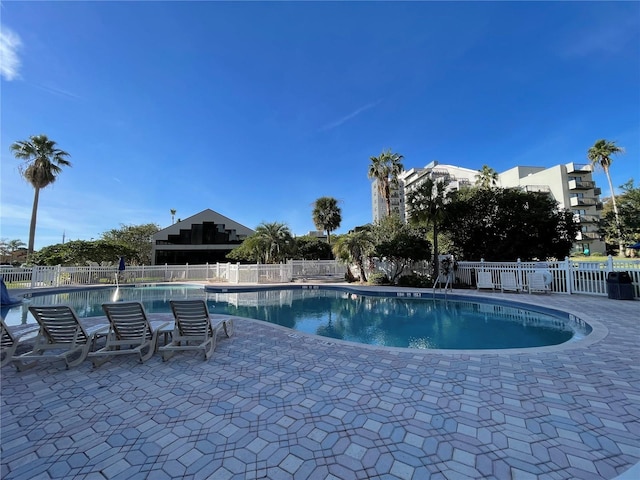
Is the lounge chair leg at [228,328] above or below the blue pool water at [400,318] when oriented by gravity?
above

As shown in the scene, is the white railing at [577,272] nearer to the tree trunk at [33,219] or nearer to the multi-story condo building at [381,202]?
the tree trunk at [33,219]

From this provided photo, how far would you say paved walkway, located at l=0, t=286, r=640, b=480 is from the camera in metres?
1.80

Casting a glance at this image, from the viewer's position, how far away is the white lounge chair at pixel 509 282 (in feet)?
34.9

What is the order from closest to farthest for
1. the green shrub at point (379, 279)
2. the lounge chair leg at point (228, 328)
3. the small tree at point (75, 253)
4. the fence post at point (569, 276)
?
Answer: the lounge chair leg at point (228, 328), the fence post at point (569, 276), the green shrub at point (379, 279), the small tree at point (75, 253)

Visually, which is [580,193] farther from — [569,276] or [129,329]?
[129,329]

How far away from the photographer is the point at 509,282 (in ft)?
35.3

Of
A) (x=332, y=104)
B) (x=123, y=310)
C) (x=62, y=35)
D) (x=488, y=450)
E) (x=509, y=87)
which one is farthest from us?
(x=332, y=104)

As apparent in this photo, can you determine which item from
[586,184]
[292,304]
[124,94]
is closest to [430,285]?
[292,304]

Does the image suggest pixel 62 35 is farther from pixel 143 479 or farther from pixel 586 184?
pixel 586 184

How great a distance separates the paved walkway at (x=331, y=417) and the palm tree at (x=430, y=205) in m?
9.73

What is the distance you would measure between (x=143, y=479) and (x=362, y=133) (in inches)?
727

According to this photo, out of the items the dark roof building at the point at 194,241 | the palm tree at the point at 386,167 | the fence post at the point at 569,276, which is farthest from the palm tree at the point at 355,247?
the dark roof building at the point at 194,241

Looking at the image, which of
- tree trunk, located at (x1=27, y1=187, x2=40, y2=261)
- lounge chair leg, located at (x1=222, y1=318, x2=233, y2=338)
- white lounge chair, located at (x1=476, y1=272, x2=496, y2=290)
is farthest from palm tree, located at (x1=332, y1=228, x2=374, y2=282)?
tree trunk, located at (x1=27, y1=187, x2=40, y2=261)

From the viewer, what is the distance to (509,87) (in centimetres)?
1312
